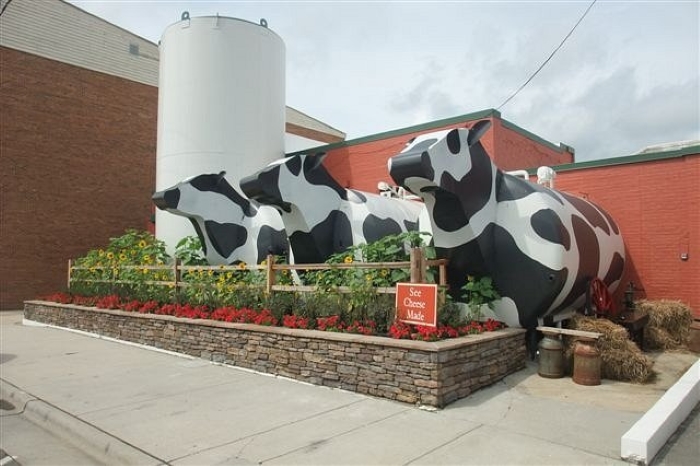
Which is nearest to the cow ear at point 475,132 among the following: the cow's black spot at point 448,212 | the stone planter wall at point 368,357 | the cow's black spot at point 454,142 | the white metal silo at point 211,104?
the cow's black spot at point 454,142

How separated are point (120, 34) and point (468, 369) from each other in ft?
77.2

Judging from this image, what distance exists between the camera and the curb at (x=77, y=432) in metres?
4.72

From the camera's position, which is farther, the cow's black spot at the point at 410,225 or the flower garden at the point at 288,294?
the cow's black spot at the point at 410,225

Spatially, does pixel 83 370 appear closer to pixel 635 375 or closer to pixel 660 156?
pixel 635 375

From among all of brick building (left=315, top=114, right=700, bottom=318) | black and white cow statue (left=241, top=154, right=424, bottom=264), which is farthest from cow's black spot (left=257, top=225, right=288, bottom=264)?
brick building (left=315, top=114, right=700, bottom=318)

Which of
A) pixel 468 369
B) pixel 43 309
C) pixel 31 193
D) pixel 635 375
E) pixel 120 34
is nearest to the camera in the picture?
pixel 468 369

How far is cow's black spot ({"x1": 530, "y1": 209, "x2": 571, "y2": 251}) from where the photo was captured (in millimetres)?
7566

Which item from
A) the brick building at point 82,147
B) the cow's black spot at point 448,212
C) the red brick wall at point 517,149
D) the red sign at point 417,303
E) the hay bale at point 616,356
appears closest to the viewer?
the red sign at point 417,303

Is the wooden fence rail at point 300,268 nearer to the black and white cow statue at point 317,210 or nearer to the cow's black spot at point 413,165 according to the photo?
the black and white cow statue at point 317,210

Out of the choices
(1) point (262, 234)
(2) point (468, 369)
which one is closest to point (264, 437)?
(2) point (468, 369)

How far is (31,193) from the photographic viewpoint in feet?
62.8

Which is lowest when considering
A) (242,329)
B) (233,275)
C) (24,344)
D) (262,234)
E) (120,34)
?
(24,344)

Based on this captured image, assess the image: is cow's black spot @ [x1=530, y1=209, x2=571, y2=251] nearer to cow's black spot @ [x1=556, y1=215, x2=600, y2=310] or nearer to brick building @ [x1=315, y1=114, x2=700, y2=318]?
cow's black spot @ [x1=556, y1=215, x2=600, y2=310]

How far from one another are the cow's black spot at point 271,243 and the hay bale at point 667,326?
272 inches
